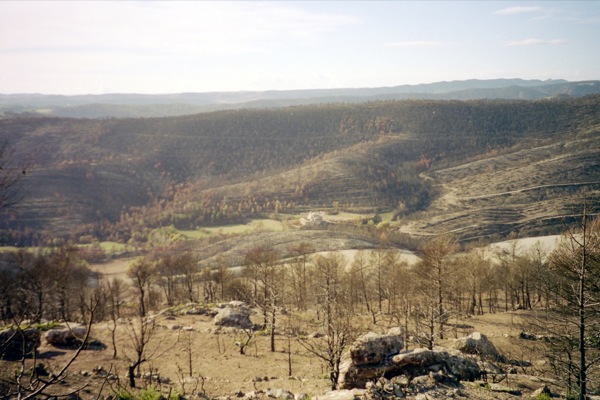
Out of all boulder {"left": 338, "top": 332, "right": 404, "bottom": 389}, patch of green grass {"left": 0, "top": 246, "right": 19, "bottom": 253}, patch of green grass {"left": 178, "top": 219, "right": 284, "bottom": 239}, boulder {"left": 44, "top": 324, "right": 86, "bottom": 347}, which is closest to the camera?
boulder {"left": 338, "top": 332, "right": 404, "bottom": 389}

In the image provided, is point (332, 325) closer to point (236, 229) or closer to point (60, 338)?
point (60, 338)

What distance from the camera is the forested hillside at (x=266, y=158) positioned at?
108 meters

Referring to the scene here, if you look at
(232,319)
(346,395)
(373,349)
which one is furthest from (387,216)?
(346,395)

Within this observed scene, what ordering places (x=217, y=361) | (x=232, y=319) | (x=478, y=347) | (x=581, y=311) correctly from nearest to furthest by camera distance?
(x=581, y=311) < (x=478, y=347) < (x=217, y=361) < (x=232, y=319)

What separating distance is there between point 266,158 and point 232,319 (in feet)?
419

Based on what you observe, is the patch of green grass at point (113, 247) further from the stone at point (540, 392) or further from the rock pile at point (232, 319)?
the stone at point (540, 392)

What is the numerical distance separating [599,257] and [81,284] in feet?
157

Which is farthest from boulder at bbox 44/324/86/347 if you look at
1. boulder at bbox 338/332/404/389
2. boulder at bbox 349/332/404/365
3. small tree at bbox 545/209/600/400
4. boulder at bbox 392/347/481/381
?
small tree at bbox 545/209/600/400

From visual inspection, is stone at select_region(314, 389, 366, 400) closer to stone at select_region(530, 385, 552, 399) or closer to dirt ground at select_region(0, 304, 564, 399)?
dirt ground at select_region(0, 304, 564, 399)

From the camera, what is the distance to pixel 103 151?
495ft

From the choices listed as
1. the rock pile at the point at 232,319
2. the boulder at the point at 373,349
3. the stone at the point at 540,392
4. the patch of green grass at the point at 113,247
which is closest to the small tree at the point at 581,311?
the stone at the point at 540,392

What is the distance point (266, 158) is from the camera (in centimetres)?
15675

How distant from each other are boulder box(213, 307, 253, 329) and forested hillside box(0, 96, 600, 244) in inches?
2764

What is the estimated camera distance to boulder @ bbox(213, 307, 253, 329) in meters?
31.8
